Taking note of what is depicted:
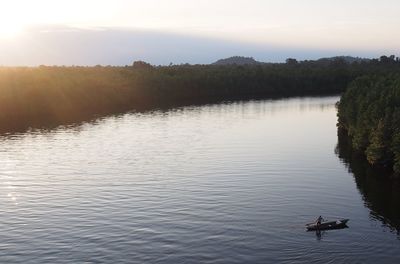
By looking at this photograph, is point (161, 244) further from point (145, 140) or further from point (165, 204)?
point (145, 140)

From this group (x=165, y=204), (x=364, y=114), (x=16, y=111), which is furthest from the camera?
(x=16, y=111)

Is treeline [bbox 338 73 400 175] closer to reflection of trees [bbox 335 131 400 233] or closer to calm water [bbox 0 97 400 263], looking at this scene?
reflection of trees [bbox 335 131 400 233]

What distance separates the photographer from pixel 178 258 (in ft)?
142

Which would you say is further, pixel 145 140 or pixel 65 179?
pixel 145 140

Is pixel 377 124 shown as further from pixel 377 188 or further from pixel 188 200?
pixel 188 200

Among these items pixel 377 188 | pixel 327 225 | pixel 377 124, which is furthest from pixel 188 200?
pixel 377 124

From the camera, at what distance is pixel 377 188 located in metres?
66.0

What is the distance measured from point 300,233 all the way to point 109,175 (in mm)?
30975

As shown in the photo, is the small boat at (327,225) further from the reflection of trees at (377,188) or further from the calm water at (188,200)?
the reflection of trees at (377,188)

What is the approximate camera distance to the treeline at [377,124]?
7044cm

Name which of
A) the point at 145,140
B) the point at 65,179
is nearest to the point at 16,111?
the point at 145,140

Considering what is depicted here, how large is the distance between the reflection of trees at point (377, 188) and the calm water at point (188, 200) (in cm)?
24

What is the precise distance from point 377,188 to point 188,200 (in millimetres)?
23620

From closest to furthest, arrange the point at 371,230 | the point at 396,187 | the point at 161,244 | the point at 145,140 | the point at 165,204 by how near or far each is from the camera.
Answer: the point at 161,244 → the point at 371,230 → the point at 165,204 → the point at 396,187 → the point at 145,140
